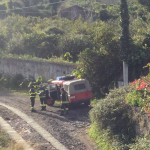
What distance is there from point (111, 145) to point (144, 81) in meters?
2.56

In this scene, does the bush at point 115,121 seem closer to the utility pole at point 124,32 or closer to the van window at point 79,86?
the van window at point 79,86

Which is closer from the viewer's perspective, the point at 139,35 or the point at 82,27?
the point at 139,35

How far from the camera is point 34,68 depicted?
22656 mm

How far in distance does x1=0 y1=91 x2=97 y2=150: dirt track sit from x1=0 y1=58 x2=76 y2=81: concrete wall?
436cm

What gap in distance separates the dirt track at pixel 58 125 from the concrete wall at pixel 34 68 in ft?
14.3

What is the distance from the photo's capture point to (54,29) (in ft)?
99.7

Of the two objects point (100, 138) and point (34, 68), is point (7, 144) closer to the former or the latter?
point (100, 138)

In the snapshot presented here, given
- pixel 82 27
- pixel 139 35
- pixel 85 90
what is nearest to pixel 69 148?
pixel 85 90

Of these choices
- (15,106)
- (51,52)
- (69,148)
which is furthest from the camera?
(51,52)

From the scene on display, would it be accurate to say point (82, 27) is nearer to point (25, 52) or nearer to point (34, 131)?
Result: point (25, 52)

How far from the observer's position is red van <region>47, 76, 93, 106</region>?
45.9 feet

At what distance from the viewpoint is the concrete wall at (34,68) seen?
19906mm

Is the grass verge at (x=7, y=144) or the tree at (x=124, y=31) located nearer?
the grass verge at (x=7, y=144)

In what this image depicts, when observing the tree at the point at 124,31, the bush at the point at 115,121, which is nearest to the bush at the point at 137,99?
the bush at the point at 115,121
